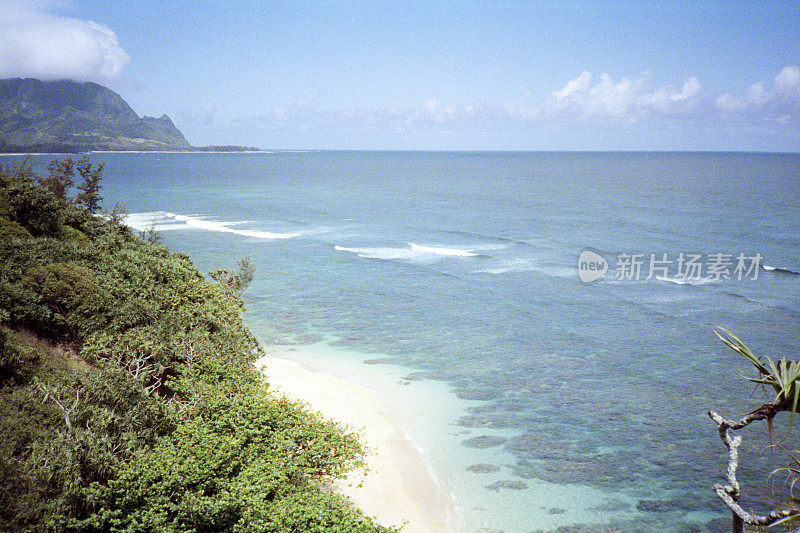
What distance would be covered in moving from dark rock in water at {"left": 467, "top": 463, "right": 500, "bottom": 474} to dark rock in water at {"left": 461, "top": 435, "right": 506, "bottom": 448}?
123 centimetres

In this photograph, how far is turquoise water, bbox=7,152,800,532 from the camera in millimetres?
17719

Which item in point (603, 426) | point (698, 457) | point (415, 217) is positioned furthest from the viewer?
point (415, 217)

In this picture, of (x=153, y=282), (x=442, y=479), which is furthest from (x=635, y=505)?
(x=153, y=282)

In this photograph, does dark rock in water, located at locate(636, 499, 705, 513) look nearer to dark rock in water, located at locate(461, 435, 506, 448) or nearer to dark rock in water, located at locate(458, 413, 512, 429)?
dark rock in water, located at locate(461, 435, 506, 448)

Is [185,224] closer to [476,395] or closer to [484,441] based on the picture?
[476,395]

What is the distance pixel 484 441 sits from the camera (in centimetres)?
2014

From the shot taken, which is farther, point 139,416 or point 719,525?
point 719,525

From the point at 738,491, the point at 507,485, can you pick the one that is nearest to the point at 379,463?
the point at 507,485

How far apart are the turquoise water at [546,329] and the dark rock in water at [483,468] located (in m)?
0.08

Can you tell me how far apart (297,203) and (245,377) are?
→ 71.2 meters

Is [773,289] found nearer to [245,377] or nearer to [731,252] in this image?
[731,252]

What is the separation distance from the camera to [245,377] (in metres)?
17.4

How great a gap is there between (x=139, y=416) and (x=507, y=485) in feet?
37.3

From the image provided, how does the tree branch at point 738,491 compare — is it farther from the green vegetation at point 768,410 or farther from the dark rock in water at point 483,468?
the dark rock in water at point 483,468
